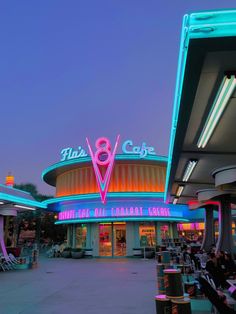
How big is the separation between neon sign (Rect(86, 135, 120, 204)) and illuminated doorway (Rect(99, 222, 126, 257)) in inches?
110

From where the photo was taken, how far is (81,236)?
3052 cm

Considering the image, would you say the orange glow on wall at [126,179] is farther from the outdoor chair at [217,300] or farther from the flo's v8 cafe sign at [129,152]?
the outdoor chair at [217,300]

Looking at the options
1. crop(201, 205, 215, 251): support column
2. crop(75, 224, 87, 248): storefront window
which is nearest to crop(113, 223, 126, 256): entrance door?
crop(75, 224, 87, 248): storefront window

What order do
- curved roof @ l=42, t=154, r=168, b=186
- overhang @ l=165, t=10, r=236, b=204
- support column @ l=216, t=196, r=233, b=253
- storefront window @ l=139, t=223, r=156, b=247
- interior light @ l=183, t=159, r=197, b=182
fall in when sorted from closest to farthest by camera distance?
overhang @ l=165, t=10, r=236, b=204 → interior light @ l=183, t=159, r=197, b=182 → support column @ l=216, t=196, r=233, b=253 → storefront window @ l=139, t=223, r=156, b=247 → curved roof @ l=42, t=154, r=168, b=186

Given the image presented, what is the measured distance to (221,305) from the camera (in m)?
5.49

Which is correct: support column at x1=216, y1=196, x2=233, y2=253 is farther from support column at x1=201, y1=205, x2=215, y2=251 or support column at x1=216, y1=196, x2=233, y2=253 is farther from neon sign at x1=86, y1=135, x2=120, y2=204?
neon sign at x1=86, y1=135, x2=120, y2=204

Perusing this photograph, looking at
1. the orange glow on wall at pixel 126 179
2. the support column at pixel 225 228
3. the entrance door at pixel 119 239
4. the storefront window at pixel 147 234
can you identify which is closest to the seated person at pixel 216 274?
the support column at pixel 225 228

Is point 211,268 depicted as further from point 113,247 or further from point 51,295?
point 113,247

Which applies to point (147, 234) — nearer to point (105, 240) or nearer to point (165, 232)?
point (165, 232)

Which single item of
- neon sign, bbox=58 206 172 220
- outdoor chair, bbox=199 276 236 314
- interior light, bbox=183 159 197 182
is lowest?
outdoor chair, bbox=199 276 236 314

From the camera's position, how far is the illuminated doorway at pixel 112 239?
94.0ft

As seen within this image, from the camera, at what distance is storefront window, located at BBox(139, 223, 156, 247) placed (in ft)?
94.3

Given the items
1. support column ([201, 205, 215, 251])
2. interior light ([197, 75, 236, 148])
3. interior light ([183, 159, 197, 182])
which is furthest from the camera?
support column ([201, 205, 215, 251])

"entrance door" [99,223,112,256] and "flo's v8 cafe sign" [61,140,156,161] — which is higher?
"flo's v8 cafe sign" [61,140,156,161]
